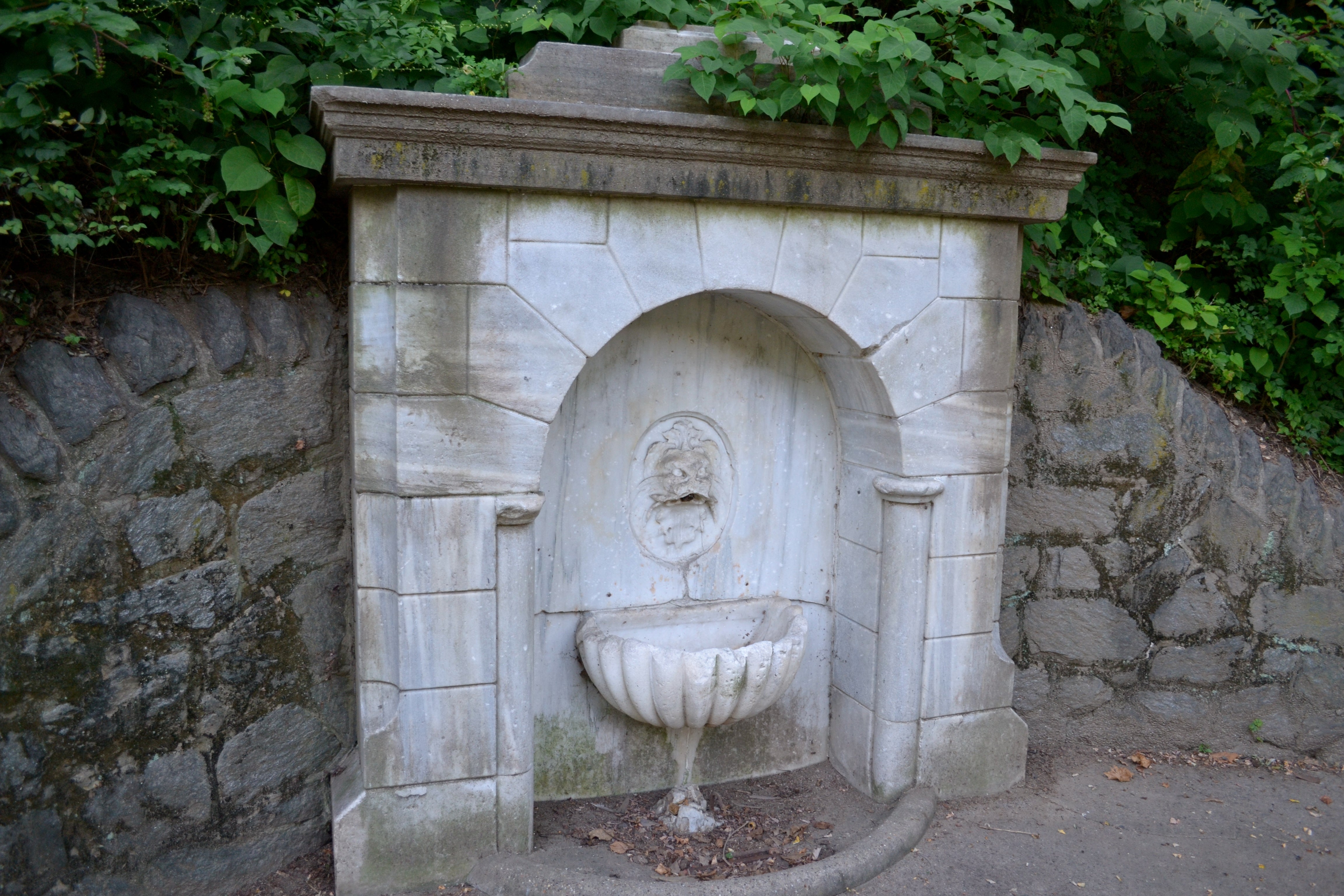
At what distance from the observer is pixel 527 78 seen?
2.60 meters

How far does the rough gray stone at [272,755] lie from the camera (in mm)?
2820

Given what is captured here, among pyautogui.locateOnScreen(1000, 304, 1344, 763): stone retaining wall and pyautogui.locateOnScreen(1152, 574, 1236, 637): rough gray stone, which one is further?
pyautogui.locateOnScreen(1152, 574, 1236, 637): rough gray stone

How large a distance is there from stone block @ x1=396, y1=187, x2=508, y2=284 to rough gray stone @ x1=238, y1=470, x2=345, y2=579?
75cm

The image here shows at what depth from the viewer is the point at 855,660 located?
135 inches

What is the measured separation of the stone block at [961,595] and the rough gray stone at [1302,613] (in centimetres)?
140

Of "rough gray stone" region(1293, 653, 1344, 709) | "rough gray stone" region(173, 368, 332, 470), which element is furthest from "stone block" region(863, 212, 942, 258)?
"rough gray stone" region(1293, 653, 1344, 709)

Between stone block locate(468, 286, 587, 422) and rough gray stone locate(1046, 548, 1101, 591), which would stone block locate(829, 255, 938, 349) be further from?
rough gray stone locate(1046, 548, 1101, 591)

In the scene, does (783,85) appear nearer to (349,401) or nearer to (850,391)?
(850,391)

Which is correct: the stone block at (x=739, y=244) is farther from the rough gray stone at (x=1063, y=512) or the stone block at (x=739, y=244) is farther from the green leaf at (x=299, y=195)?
the rough gray stone at (x=1063, y=512)

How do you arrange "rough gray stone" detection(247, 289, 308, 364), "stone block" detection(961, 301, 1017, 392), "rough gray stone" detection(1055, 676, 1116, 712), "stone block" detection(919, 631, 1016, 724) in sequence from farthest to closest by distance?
"rough gray stone" detection(1055, 676, 1116, 712), "stone block" detection(919, 631, 1016, 724), "stone block" detection(961, 301, 1017, 392), "rough gray stone" detection(247, 289, 308, 364)

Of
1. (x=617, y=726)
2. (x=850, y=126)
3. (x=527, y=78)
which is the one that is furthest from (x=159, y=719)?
(x=850, y=126)

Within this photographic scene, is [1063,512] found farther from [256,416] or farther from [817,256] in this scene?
[256,416]

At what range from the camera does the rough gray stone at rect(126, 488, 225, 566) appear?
104 inches

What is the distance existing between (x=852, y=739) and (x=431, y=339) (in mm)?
2054
